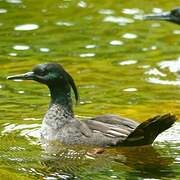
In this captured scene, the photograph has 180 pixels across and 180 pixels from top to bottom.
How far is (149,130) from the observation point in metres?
12.8

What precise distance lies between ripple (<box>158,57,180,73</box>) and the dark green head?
515cm

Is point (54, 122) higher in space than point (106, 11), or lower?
higher

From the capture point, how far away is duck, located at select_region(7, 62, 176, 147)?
506 inches

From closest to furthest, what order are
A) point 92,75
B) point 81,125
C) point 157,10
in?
point 81,125 < point 92,75 < point 157,10

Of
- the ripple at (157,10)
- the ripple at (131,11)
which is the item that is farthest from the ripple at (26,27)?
the ripple at (157,10)

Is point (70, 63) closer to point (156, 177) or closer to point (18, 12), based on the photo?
point (18, 12)

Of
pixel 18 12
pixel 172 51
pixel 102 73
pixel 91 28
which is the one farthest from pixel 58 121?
pixel 18 12

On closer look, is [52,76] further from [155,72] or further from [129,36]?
[129,36]

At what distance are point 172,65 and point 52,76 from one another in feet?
18.2

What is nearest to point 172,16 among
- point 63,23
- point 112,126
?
point 63,23

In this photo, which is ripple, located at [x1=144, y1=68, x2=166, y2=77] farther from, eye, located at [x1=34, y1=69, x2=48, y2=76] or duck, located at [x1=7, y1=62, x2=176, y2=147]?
eye, located at [x1=34, y1=69, x2=48, y2=76]

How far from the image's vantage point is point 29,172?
11977 millimetres

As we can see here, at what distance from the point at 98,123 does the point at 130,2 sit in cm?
1136

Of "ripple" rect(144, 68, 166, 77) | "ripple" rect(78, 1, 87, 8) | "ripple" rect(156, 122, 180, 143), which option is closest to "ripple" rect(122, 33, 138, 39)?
"ripple" rect(144, 68, 166, 77)
